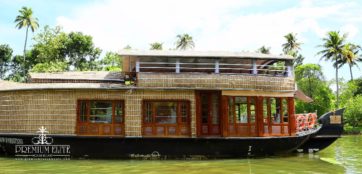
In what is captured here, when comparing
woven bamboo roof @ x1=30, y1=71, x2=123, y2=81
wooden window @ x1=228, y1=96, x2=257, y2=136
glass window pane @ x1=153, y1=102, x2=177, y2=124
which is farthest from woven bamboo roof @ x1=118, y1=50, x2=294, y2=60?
woven bamboo roof @ x1=30, y1=71, x2=123, y2=81

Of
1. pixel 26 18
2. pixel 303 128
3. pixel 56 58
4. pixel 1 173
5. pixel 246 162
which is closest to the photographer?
pixel 1 173

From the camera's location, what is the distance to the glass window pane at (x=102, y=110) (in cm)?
Answer: 1109

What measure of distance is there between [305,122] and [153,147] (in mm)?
5268

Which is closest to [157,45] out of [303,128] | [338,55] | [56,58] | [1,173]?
[56,58]

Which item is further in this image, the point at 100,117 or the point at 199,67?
the point at 199,67

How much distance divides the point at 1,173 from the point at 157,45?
35673 millimetres

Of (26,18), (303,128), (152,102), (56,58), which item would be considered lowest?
(303,128)

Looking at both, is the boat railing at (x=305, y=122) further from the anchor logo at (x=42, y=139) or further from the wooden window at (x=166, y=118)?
the anchor logo at (x=42, y=139)

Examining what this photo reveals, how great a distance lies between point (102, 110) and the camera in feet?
36.6

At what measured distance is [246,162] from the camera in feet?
34.5

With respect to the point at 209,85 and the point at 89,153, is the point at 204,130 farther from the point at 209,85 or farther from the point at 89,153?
the point at 89,153

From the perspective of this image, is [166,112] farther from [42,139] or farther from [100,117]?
[42,139]

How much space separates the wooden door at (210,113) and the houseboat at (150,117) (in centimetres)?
3

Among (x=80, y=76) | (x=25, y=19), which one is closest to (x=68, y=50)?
(x=25, y=19)
